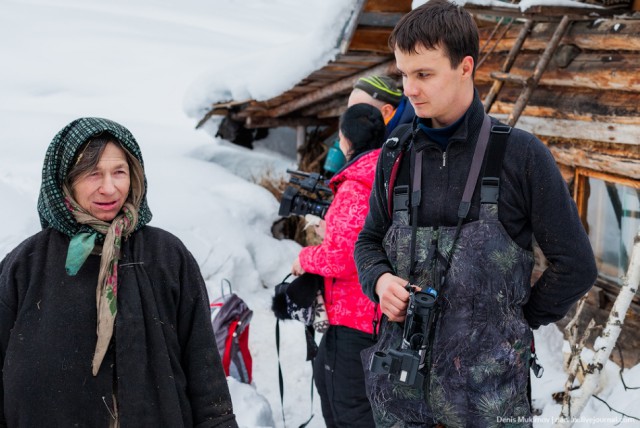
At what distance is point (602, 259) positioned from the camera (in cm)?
535

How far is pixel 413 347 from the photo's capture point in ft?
5.97

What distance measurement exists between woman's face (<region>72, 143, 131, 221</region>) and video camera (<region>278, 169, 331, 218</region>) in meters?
1.42

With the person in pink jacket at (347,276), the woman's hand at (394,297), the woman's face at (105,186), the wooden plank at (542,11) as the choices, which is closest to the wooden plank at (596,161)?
the wooden plank at (542,11)

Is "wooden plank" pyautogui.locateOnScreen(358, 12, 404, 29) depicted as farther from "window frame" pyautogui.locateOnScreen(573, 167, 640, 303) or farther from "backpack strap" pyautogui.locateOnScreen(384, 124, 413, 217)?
"backpack strap" pyautogui.locateOnScreen(384, 124, 413, 217)

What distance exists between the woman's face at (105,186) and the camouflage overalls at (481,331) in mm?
960

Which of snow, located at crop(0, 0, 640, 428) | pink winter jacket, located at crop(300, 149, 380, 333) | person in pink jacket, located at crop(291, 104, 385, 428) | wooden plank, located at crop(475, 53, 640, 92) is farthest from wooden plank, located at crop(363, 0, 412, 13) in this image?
pink winter jacket, located at crop(300, 149, 380, 333)

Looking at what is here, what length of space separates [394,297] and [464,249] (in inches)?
9.4

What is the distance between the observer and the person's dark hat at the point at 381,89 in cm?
306

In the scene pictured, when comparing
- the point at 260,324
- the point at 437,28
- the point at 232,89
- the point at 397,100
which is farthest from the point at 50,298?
the point at 232,89

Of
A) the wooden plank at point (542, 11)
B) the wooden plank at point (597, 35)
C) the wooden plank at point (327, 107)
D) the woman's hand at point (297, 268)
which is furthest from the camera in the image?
the wooden plank at point (327, 107)

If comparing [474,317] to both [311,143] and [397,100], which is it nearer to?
[397,100]

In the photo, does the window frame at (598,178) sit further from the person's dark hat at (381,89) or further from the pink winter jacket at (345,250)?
the pink winter jacket at (345,250)

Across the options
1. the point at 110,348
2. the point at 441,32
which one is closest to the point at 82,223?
the point at 110,348

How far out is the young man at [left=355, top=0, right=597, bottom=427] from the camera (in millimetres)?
1814
